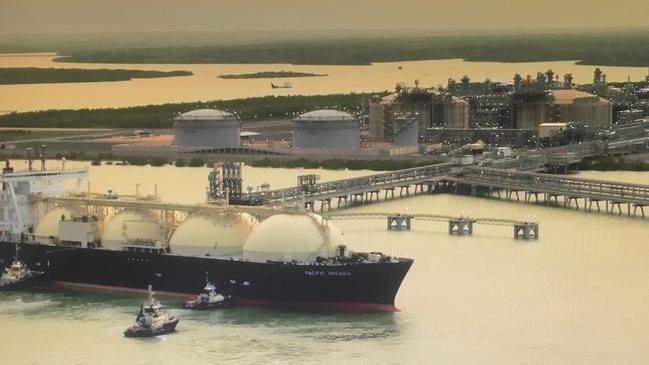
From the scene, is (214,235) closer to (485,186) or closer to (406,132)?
(485,186)

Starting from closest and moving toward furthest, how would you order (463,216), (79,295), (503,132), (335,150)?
(79,295) → (463,216) → (335,150) → (503,132)

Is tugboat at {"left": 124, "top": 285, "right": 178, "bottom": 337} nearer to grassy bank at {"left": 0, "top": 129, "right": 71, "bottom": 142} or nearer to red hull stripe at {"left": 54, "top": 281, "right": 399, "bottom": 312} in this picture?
red hull stripe at {"left": 54, "top": 281, "right": 399, "bottom": 312}

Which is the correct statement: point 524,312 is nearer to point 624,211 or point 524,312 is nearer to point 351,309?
point 351,309

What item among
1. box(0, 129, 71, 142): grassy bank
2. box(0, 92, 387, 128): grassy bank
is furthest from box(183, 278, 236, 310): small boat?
box(0, 92, 387, 128): grassy bank

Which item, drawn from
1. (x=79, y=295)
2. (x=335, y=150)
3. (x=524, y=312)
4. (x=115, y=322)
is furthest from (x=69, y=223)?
(x=335, y=150)

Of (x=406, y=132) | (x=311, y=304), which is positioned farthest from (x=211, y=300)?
(x=406, y=132)

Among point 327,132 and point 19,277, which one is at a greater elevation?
point 327,132
